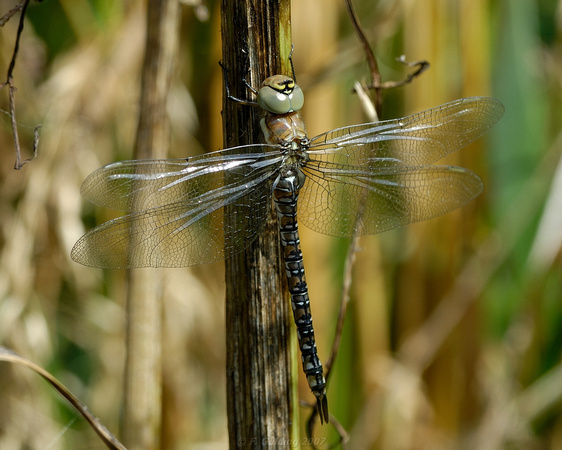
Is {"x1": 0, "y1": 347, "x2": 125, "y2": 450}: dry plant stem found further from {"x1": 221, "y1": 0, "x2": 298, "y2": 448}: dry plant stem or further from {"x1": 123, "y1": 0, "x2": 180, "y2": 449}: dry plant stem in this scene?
{"x1": 123, "y1": 0, "x2": 180, "y2": 449}: dry plant stem

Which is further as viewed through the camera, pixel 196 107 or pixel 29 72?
pixel 196 107

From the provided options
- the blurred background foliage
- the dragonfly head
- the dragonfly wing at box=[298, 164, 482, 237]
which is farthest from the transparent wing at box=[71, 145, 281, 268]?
the blurred background foliage

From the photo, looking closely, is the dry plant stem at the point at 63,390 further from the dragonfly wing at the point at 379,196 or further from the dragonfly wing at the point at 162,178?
the dragonfly wing at the point at 379,196

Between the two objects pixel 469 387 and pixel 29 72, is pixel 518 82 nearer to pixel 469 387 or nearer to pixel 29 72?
pixel 469 387

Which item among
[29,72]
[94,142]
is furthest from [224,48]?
[29,72]

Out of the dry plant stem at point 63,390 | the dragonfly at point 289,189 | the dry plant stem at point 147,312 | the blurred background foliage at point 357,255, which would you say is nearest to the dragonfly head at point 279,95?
the dragonfly at point 289,189
